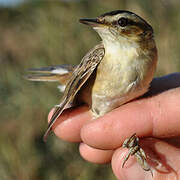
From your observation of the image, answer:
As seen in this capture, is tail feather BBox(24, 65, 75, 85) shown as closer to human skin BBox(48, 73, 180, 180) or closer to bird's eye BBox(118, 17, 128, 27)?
human skin BBox(48, 73, 180, 180)

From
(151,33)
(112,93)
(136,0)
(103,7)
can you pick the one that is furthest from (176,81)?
(103,7)

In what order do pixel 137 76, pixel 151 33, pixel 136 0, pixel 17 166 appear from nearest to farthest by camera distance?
pixel 137 76 → pixel 151 33 → pixel 17 166 → pixel 136 0

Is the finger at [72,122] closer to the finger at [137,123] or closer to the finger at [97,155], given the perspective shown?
the finger at [97,155]

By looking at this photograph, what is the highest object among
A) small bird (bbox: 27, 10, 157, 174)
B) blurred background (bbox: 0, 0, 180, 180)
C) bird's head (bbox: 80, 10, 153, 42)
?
bird's head (bbox: 80, 10, 153, 42)

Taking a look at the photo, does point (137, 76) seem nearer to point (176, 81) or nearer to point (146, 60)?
point (146, 60)

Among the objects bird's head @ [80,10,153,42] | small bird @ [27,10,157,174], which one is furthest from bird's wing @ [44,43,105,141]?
bird's head @ [80,10,153,42]

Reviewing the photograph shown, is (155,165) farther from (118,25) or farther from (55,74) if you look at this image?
(55,74)
